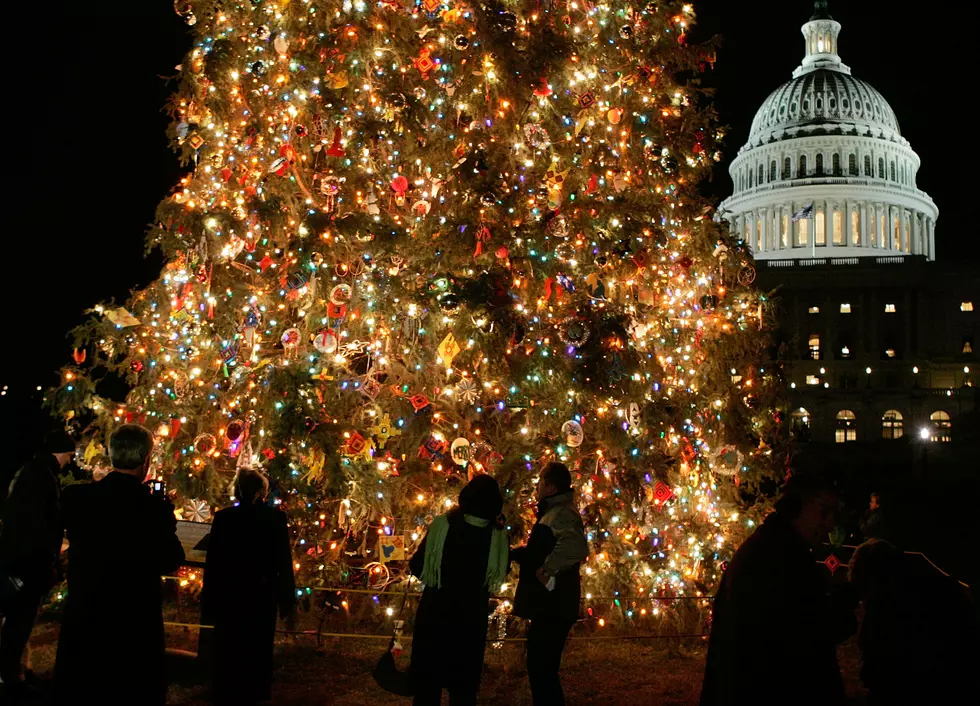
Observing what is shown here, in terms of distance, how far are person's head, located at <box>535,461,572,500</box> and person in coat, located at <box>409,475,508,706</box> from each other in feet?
2.75

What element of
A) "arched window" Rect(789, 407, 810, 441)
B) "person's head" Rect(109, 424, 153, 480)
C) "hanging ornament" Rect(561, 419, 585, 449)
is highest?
"arched window" Rect(789, 407, 810, 441)

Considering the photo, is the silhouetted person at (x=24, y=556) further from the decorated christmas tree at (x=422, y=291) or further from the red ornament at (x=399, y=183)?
the red ornament at (x=399, y=183)

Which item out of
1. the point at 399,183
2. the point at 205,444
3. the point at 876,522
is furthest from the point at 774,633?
the point at 876,522

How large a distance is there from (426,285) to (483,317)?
2.25 feet

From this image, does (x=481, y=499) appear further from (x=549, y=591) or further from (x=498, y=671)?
(x=498, y=671)

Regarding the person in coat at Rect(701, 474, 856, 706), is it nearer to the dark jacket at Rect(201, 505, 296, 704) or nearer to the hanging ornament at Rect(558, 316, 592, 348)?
the dark jacket at Rect(201, 505, 296, 704)

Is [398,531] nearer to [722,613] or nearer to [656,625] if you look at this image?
[656,625]

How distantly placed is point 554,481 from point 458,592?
1296mm

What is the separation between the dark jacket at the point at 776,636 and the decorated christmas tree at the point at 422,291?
203 inches

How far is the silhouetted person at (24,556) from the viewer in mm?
6738

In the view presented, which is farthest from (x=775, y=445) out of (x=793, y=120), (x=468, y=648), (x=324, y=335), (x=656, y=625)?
(x=793, y=120)

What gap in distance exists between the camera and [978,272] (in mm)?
83375

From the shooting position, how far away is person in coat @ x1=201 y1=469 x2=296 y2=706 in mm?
5906

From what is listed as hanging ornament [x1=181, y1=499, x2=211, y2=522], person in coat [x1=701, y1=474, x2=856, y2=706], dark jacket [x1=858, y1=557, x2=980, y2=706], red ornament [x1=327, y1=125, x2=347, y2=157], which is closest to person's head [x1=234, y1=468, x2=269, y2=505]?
person in coat [x1=701, y1=474, x2=856, y2=706]
